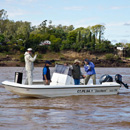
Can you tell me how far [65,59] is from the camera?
10962 cm

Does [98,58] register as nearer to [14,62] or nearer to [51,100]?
[14,62]

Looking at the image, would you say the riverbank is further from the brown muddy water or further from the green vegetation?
the brown muddy water

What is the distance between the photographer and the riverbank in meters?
101

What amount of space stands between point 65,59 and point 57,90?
96.4 meters

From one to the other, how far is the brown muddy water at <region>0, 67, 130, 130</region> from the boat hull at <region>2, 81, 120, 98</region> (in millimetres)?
236

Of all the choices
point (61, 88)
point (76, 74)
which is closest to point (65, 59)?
point (76, 74)

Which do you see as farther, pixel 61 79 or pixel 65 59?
pixel 65 59

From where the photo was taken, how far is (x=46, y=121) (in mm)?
8953

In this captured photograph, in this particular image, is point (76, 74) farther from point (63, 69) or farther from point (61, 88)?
point (61, 88)

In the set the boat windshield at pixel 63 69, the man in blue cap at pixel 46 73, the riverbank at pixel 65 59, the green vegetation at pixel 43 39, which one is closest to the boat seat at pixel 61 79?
the boat windshield at pixel 63 69

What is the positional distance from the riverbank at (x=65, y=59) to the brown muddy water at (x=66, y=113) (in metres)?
86.6

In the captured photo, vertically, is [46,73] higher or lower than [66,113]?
higher

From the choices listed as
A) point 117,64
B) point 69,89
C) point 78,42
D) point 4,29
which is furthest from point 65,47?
point 69,89

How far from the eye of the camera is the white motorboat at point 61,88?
12.9m
